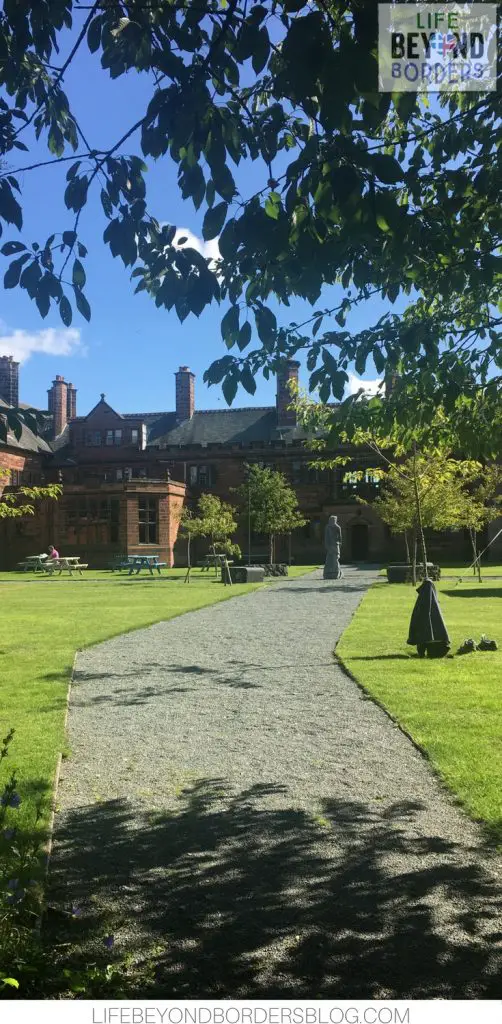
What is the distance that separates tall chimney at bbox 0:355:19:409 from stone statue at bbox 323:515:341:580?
3121 centimetres

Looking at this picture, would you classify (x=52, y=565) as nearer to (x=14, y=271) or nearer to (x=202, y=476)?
(x=202, y=476)

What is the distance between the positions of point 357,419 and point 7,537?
49.1 meters

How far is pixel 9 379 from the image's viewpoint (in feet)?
171

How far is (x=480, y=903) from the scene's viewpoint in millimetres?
3330

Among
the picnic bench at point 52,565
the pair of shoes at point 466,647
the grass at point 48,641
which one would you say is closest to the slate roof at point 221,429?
the picnic bench at point 52,565

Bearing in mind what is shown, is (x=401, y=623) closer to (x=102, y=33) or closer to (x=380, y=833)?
(x=380, y=833)

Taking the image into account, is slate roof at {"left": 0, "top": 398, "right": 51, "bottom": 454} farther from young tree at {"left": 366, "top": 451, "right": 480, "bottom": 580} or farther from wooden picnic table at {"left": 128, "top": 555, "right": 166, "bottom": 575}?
young tree at {"left": 366, "top": 451, "right": 480, "bottom": 580}

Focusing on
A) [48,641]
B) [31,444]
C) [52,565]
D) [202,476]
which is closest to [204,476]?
[202,476]

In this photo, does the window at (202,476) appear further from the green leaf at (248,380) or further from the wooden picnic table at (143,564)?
the green leaf at (248,380)

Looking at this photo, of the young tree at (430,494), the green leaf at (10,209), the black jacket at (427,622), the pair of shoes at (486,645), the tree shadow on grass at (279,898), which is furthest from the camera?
the young tree at (430,494)

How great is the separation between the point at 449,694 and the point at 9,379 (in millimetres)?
49454

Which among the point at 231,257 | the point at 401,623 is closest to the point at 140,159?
the point at 231,257

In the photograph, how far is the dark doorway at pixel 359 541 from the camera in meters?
52.1

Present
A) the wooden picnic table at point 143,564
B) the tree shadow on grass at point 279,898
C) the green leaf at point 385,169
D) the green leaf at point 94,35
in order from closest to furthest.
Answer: the tree shadow on grass at point 279,898
the green leaf at point 385,169
the green leaf at point 94,35
the wooden picnic table at point 143,564
